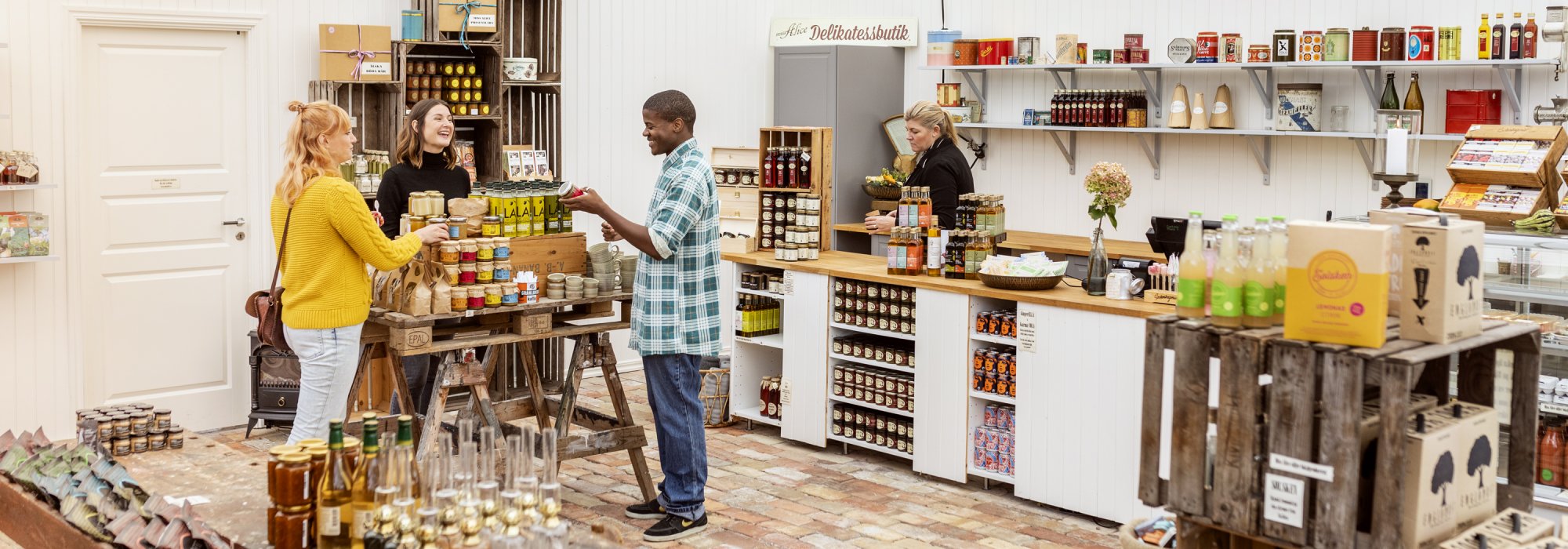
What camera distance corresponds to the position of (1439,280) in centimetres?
296

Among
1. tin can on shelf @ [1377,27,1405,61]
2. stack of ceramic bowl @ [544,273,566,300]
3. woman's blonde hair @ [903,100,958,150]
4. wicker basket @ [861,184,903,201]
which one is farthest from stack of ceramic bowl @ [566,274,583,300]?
tin can on shelf @ [1377,27,1405,61]

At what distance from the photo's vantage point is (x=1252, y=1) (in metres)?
7.70

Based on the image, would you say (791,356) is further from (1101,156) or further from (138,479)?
(138,479)

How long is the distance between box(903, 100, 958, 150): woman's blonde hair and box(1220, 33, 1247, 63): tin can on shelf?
71.9 inches

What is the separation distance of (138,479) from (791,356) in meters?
3.58

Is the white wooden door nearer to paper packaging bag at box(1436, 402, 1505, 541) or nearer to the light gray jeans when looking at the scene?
the light gray jeans

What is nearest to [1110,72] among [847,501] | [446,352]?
[847,501]

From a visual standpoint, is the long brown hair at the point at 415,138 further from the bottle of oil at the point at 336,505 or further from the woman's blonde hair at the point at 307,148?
the bottle of oil at the point at 336,505

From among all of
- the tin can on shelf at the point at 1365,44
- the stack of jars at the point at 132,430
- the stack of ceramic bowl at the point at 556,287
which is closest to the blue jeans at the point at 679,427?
the stack of ceramic bowl at the point at 556,287

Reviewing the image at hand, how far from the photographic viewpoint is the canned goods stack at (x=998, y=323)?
5.82 meters

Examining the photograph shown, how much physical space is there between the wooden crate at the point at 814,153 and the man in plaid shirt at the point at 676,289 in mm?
1640

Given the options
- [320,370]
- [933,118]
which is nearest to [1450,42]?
[933,118]

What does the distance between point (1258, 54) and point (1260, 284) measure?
471 centimetres

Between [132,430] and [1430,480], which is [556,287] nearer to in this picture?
[132,430]
